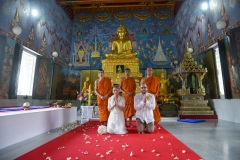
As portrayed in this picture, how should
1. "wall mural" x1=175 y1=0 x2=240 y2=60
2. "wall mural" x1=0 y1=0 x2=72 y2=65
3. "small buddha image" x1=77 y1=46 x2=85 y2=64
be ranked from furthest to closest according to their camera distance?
"small buddha image" x1=77 y1=46 x2=85 y2=64 → "wall mural" x1=0 y1=0 x2=72 y2=65 → "wall mural" x1=175 y1=0 x2=240 y2=60

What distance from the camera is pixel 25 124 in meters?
2.85

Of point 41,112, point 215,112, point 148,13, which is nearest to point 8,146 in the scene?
point 41,112

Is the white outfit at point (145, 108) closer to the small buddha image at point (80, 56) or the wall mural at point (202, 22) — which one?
the wall mural at point (202, 22)

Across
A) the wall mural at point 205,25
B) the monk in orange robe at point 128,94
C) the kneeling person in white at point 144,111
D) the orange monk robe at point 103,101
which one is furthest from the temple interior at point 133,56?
the orange monk robe at point 103,101

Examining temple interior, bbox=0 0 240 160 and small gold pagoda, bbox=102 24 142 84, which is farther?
small gold pagoda, bbox=102 24 142 84

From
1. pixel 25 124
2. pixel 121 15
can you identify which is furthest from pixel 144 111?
pixel 121 15

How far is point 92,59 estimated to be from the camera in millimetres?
10805

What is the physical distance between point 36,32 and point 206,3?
24.8 ft

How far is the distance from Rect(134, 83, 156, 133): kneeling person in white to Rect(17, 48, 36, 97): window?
5256 millimetres

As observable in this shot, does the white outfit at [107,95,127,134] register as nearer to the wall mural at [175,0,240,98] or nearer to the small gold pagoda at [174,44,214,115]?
the small gold pagoda at [174,44,214,115]

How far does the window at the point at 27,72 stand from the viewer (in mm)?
6734

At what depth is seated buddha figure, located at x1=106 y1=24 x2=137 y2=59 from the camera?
9.22 meters

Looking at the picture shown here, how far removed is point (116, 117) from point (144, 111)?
0.62 meters

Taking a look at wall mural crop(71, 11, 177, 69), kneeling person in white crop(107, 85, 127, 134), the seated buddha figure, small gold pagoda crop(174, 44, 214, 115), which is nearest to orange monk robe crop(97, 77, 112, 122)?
kneeling person in white crop(107, 85, 127, 134)
